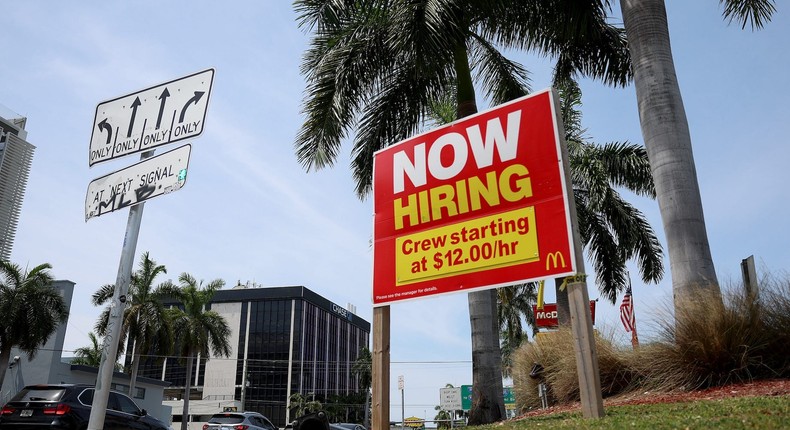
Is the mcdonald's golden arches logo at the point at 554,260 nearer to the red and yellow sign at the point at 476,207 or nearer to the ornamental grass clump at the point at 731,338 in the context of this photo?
the red and yellow sign at the point at 476,207

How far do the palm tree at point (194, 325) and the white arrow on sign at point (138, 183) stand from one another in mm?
40809

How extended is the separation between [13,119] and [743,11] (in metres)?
152

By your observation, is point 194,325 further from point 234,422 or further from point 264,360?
point 264,360

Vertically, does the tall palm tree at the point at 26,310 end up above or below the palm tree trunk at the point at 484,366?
above

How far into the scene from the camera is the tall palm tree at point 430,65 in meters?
12.2

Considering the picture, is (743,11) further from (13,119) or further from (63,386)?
(13,119)

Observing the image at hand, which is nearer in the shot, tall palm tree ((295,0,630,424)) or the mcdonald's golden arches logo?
the mcdonald's golden arches logo

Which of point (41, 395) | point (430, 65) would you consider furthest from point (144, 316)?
Answer: point (430, 65)

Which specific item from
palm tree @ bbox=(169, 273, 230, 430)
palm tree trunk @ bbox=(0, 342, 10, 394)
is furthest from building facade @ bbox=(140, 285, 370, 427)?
palm tree trunk @ bbox=(0, 342, 10, 394)

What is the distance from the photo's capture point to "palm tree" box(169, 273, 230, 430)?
4528 cm

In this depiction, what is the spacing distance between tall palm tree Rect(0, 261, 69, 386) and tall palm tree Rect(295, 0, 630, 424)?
67.1 ft

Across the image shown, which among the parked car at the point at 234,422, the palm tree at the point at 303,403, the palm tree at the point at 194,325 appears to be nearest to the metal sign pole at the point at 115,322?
the parked car at the point at 234,422

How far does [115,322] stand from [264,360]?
89022mm

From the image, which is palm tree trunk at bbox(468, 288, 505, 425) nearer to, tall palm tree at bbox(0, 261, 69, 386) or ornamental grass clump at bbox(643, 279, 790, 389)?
ornamental grass clump at bbox(643, 279, 790, 389)
